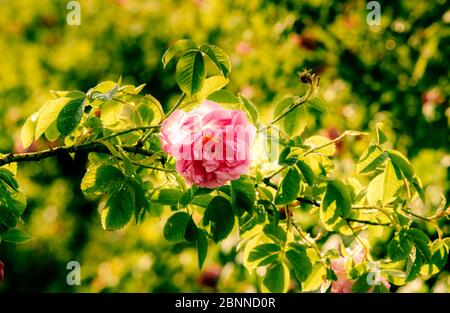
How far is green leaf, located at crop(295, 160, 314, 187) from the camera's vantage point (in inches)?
43.5

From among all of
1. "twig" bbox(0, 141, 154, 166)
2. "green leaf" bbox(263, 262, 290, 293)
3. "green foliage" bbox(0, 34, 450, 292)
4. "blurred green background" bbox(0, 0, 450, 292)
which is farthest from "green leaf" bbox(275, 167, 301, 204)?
"blurred green background" bbox(0, 0, 450, 292)

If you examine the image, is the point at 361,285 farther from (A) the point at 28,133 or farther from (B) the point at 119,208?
(A) the point at 28,133

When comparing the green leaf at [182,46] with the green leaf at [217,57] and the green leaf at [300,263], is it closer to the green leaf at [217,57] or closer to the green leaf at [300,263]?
the green leaf at [217,57]

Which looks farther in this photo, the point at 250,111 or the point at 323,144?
the point at 323,144

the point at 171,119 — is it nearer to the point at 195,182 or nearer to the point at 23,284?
the point at 195,182

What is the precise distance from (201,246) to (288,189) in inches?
7.7

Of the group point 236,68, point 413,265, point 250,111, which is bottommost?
point 413,265

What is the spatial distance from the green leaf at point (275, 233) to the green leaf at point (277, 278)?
0.23ft

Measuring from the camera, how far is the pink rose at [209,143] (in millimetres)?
999

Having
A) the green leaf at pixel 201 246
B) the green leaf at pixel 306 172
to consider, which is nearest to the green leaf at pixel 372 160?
the green leaf at pixel 306 172

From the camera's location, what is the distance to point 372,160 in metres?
1.16

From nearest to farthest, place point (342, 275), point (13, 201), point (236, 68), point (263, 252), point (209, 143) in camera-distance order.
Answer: point (209, 143) → point (13, 201) → point (263, 252) → point (342, 275) → point (236, 68)

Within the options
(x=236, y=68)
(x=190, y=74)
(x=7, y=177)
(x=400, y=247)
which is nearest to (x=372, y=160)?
(x=400, y=247)

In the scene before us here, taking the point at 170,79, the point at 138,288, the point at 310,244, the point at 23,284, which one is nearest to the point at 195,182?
the point at 310,244
